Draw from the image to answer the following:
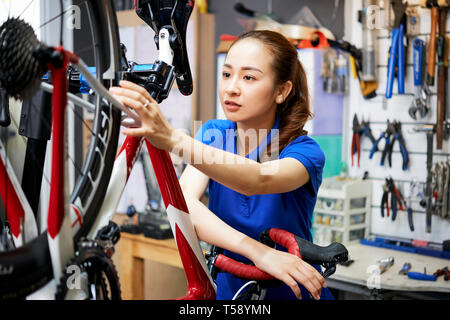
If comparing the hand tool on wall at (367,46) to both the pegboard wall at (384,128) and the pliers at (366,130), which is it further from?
the pliers at (366,130)

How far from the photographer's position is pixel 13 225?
2.11ft

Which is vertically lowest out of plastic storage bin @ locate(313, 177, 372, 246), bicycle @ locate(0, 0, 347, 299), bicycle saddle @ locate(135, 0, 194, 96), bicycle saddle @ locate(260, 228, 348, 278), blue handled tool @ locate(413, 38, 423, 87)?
plastic storage bin @ locate(313, 177, 372, 246)

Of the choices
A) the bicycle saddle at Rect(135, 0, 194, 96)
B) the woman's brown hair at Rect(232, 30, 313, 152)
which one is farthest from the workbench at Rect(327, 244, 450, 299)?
the bicycle saddle at Rect(135, 0, 194, 96)

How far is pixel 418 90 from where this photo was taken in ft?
6.46

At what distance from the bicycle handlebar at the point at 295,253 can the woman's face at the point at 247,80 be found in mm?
224

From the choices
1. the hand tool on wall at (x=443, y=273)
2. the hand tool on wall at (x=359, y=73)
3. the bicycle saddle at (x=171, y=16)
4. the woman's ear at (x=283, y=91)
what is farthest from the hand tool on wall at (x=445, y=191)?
the bicycle saddle at (x=171, y=16)

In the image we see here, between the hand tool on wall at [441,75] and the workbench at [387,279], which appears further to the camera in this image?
the hand tool on wall at [441,75]

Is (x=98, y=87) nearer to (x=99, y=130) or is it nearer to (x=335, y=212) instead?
(x=99, y=130)

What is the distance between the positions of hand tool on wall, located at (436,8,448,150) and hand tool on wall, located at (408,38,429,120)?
60 mm

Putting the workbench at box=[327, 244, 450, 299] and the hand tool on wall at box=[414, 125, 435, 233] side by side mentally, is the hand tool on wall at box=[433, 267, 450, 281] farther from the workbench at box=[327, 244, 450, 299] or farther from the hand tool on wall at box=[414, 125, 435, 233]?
the hand tool on wall at box=[414, 125, 435, 233]

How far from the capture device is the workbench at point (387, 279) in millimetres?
1564

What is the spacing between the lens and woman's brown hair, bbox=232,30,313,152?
0.87m

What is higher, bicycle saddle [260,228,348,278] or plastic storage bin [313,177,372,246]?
bicycle saddle [260,228,348,278]

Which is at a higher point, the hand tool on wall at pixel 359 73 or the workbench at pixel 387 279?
the hand tool on wall at pixel 359 73
